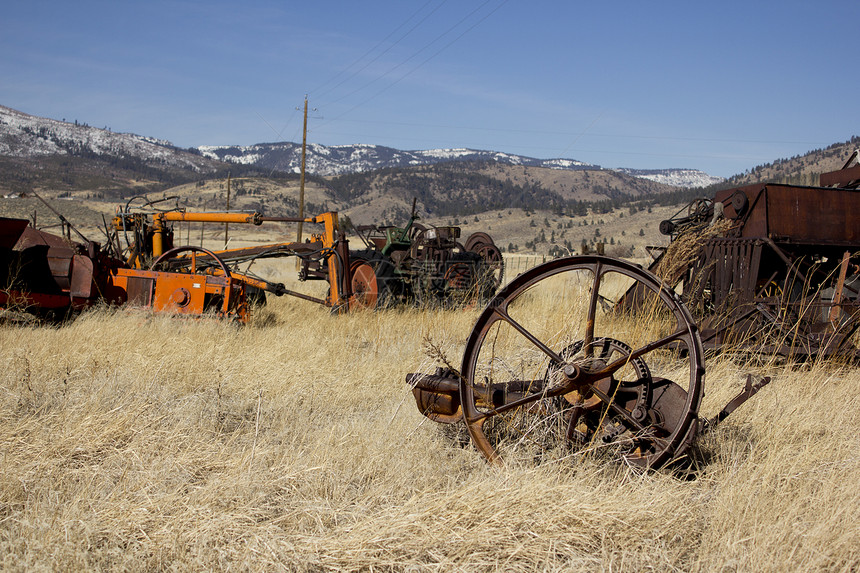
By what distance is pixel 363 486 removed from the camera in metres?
3.38

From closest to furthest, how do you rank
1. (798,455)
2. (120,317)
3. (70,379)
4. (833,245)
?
(798,455), (70,379), (833,245), (120,317)

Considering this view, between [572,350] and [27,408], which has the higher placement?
[572,350]

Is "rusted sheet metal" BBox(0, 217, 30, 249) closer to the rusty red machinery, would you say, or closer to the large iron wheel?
the large iron wheel

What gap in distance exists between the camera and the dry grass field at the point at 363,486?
2.66m

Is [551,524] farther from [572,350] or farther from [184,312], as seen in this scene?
[184,312]

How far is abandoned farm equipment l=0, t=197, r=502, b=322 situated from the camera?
8289 mm

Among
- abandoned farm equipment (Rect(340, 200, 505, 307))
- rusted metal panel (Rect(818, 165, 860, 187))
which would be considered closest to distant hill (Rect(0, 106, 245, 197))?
abandoned farm equipment (Rect(340, 200, 505, 307))

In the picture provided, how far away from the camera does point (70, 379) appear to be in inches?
206

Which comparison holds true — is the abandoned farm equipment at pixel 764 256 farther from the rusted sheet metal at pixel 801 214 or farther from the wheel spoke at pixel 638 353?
the wheel spoke at pixel 638 353

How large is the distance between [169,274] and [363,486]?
6.32 m

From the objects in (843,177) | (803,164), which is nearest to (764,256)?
(843,177)

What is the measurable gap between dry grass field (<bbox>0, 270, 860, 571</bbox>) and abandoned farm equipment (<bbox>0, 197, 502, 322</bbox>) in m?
3.00

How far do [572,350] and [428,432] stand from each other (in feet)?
3.91

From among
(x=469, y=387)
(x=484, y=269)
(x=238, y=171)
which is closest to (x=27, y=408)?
(x=469, y=387)
